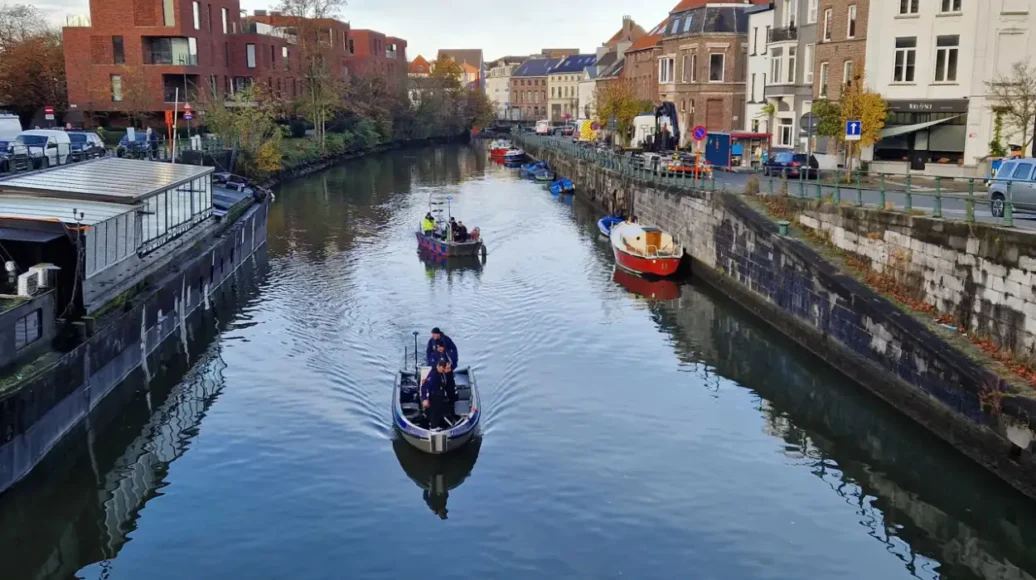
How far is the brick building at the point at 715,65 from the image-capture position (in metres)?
69.1

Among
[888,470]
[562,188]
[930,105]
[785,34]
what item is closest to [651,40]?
[562,188]

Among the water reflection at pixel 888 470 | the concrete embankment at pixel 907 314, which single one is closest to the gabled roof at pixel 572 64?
the concrete embankment at pixel 907 314

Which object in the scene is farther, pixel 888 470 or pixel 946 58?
pixel 946 58

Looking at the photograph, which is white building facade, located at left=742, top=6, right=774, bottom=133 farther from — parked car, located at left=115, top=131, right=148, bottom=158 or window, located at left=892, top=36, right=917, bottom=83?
parked car, located at left=115, top=131, right=148, bottom=158

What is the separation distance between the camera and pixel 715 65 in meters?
69.9

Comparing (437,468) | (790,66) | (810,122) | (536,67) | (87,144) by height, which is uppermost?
(536,67)

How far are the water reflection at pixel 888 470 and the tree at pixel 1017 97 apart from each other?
16599 mm

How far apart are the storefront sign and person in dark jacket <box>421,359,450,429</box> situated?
31.7 metres

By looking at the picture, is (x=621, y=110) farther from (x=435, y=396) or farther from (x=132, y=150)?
(x=435, y=396)

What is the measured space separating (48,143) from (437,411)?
31.5m

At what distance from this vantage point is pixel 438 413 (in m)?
19.0

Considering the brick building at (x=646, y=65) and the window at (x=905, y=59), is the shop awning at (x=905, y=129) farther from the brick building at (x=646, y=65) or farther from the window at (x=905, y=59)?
the brick building at (x=646, y=65)

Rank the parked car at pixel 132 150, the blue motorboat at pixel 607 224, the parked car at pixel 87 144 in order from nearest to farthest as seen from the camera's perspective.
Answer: the parked car at pixel 87 144, the blue motorboat at pixel 607 224, the parked car at pixel 132 150

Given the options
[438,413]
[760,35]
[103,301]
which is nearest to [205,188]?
[103,301]
